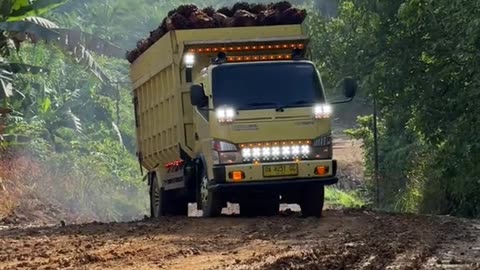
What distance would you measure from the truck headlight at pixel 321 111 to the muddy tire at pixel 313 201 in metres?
1.12

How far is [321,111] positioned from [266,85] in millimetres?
909

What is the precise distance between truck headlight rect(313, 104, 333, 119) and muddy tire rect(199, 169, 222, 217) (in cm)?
191

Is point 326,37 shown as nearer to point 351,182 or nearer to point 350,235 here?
point 351,182

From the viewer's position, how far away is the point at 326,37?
30.9 meters

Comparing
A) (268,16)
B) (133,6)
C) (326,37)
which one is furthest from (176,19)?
(133,6)

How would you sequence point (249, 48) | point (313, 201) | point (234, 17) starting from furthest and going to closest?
point (234, 17), point (249, 48), point (313, 201)

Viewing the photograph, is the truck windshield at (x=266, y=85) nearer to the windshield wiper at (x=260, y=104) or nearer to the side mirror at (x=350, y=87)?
the windshield wiper at (x=260, y=104)

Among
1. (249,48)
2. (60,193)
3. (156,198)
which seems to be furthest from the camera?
(60,193)

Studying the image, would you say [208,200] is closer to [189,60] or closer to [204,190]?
[204,190]

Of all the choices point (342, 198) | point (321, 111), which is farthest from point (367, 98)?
point (342, 198)

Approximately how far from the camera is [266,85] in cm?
1744

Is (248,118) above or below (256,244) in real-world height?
above

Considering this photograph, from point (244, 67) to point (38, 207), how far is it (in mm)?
14580

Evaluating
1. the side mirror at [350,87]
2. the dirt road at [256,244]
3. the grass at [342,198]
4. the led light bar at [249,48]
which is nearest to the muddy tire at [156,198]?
the dirt road at [256,244]
